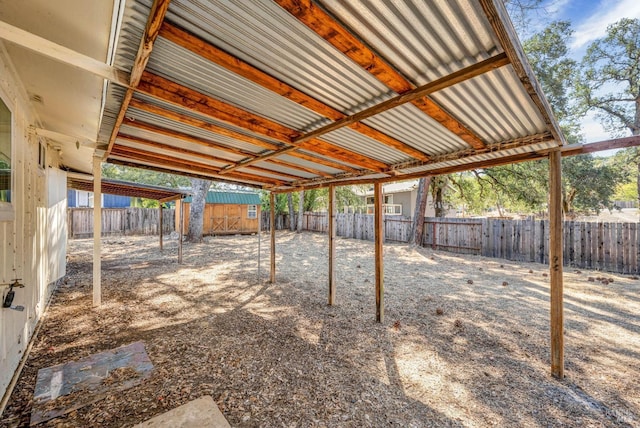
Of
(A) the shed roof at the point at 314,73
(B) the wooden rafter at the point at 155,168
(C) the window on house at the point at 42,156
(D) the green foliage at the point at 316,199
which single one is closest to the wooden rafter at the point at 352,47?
(A) the shed roof at the point at 314,73

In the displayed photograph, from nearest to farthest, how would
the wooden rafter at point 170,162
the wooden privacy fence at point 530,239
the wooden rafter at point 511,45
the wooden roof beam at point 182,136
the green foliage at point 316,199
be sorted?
the wooden rafter at point 511,45 < the wooden roof beam at point 182,136 < the wooden rafter at point 170,162 < the wooden privacy fence at point 530,239 < the green foliage at point 316,199

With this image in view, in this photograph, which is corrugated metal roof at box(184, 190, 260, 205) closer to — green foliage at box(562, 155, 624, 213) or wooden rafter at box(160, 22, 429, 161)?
wooden rafter at box(160, 22, 429, 161)

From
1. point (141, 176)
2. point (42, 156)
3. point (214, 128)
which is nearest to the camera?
point (214, 128)

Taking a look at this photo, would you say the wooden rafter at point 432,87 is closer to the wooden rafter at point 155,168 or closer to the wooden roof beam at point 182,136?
the wooden roof beam at point 182,136

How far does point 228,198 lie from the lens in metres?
17.3

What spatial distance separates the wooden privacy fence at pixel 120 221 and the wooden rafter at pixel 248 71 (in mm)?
16693

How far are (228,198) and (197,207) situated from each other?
14.9ft

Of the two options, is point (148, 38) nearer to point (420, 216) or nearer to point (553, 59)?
point (420, 216)

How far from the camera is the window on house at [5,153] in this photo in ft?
6.89

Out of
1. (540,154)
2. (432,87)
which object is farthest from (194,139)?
(540,154)

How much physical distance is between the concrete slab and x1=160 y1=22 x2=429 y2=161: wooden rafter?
96.9 inches

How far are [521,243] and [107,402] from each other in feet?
35.4

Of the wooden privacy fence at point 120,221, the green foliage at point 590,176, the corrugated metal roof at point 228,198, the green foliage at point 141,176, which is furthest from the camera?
the green foliage at point 141,176

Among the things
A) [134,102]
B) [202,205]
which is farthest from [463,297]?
[202,205]
